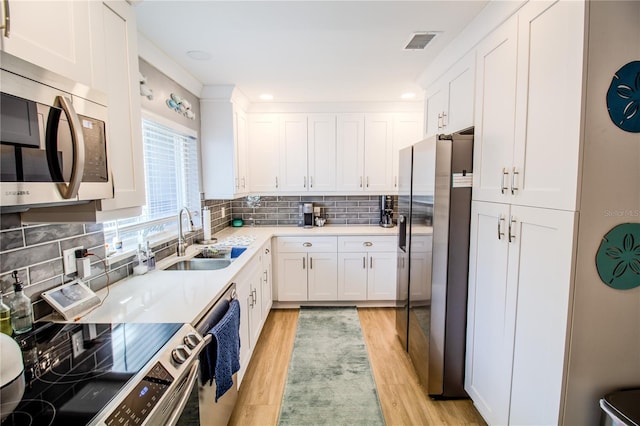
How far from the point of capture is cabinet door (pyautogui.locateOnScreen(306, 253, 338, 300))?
3.51 meters

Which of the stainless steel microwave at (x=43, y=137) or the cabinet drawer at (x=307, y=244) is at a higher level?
the stainless steel microwave at (x=43, y=137)

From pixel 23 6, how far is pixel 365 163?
3198 mm

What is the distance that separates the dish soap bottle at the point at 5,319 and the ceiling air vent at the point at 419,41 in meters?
2.53

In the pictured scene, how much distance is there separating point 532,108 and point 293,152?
106 inches

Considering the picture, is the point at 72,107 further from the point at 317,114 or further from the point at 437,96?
the point at 317,114

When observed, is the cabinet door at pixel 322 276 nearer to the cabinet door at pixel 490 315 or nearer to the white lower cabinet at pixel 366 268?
the white lower cabinet at pixel 366 268

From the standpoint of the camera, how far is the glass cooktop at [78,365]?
78 cm

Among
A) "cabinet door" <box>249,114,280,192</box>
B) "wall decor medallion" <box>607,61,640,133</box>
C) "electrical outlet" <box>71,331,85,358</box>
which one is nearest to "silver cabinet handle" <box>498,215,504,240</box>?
"wall decor medallion" <box>607,61,640,133</box>

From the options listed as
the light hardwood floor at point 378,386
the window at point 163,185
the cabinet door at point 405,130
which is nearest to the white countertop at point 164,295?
the window at point 163,185

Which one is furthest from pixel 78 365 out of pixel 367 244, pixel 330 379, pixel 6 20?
pixel 367 244

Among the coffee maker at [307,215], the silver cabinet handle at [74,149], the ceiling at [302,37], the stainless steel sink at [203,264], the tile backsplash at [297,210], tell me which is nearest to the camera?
the silver cabinet handle at [74,149]

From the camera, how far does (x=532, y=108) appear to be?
1371mm

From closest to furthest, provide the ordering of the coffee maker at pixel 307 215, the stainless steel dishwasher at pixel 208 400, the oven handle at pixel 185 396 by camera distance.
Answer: the oven handle at pixel 185 396 < the stainless steel dishwasher at pixel 208 400 < the coffee maker at pixel 307 215

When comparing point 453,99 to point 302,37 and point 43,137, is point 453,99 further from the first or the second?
point 43,137
